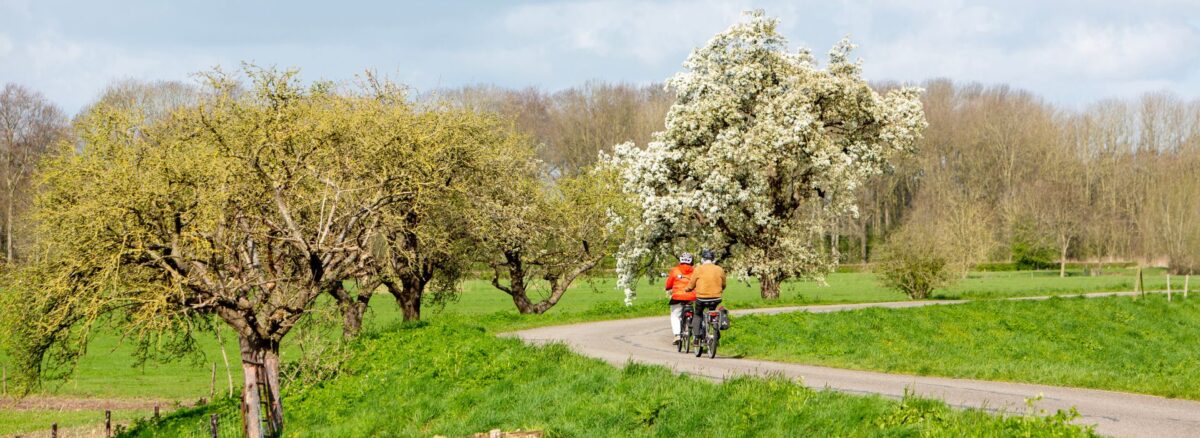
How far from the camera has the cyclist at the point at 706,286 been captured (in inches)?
817

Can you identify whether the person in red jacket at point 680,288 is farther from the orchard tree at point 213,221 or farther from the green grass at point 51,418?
the green grass at point 51,418

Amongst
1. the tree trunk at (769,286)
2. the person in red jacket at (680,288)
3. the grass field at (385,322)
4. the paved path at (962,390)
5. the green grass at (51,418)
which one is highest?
the person in red jacket at (680,288)

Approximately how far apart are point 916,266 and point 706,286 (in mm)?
30491

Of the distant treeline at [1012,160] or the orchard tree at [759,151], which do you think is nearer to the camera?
the orchard tree at [759,151]

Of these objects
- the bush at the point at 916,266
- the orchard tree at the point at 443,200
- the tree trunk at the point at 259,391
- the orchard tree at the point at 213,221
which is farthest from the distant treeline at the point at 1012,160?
the tree trunk at the point at 259,391

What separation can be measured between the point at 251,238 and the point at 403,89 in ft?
35.9

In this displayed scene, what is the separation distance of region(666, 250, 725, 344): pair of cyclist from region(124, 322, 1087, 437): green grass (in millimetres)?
3044

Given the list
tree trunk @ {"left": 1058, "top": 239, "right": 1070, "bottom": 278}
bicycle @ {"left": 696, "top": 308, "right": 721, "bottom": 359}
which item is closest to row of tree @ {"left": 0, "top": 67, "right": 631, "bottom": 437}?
bicycle @ {"left": 696, "top": 308, "right": 721, "bottom": 359}

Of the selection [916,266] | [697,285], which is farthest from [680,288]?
[916,266]

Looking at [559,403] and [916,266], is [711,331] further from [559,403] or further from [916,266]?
[916,266]

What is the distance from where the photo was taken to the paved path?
41.0 ft

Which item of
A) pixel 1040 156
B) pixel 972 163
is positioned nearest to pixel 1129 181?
pixel 1040 156

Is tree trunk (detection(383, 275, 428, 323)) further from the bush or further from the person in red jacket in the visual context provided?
the bush

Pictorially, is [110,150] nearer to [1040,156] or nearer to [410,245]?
[410,245]
